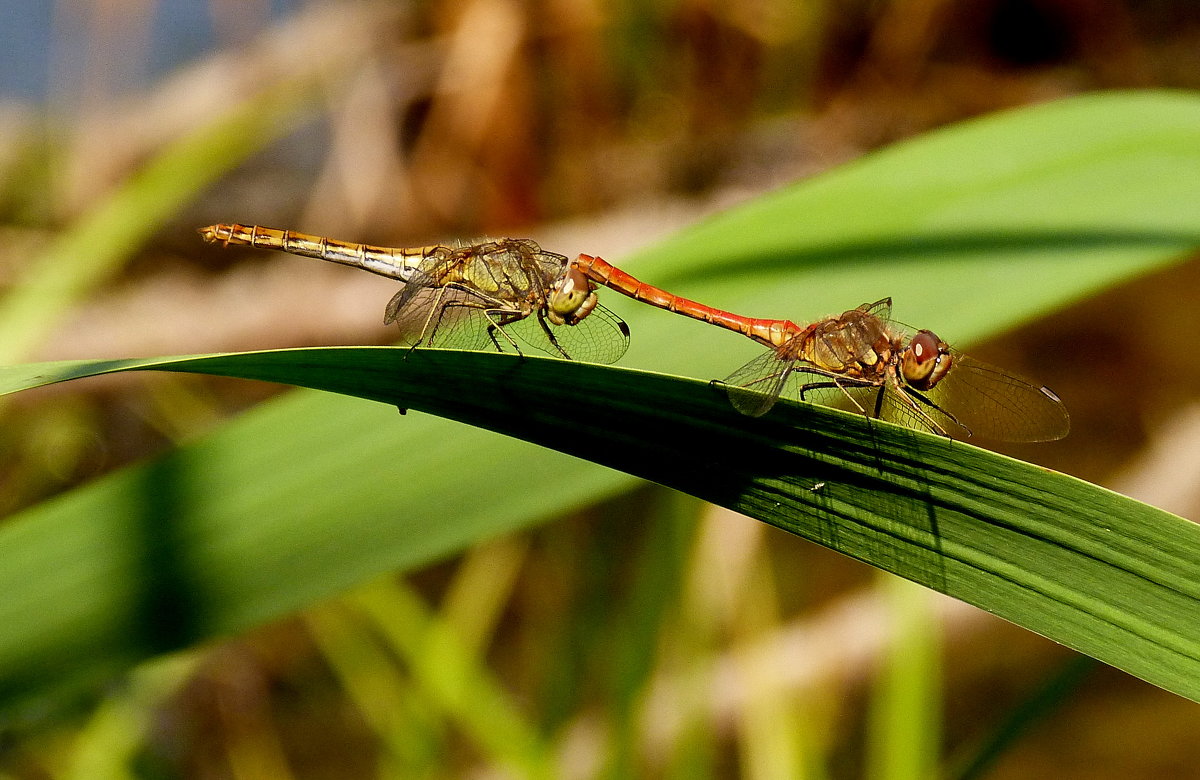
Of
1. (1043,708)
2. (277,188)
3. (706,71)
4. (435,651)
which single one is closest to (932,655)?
(1043,708)

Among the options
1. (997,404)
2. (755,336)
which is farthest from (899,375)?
(755,336)

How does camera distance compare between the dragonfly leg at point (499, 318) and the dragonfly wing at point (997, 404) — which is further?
the dragonfly leg at point (499, 318)

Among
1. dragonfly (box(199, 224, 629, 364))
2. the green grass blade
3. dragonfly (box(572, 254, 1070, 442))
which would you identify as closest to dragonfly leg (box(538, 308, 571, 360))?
dragonfly (box(199, 224, 629, 364))

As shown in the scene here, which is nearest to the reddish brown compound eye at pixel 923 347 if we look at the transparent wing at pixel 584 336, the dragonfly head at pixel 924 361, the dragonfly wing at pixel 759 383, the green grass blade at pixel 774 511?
the dragonfly head at pixel 924 361

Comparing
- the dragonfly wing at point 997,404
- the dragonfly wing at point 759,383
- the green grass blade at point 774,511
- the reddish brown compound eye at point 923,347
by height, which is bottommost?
the green grass blade at point 774,511

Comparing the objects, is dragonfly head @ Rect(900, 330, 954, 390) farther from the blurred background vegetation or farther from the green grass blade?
the blurred background vegetation

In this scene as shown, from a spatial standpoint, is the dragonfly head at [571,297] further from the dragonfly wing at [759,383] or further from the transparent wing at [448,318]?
the dragonfly wing at [759,383]

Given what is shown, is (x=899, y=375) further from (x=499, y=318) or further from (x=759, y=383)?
(x=499, y=318)

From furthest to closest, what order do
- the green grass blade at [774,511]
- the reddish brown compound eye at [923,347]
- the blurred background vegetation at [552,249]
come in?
the blurred background vegetation at [552,249] → the reddish brown compound eye at [923,347] → the green grass blade at [774,511]
